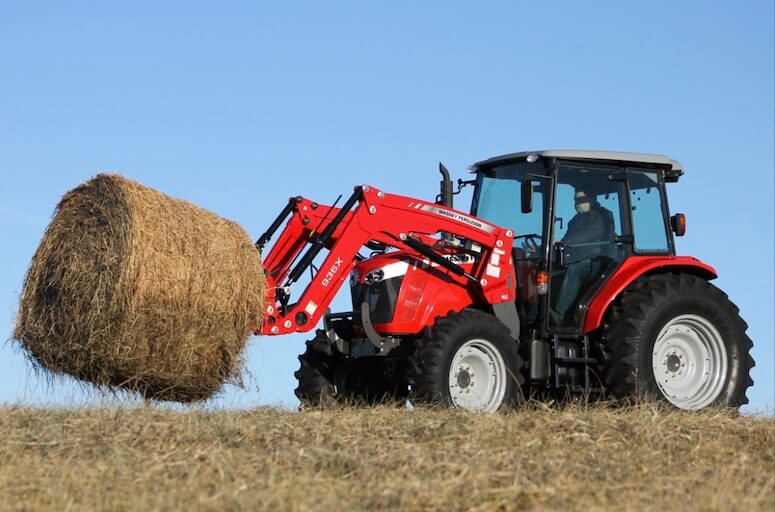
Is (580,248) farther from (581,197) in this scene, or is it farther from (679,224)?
(679,224)

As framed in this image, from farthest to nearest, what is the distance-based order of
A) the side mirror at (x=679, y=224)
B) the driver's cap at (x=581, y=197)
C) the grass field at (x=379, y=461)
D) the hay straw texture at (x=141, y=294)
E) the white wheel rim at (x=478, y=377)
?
the side mirror at (x=679, y=224)
the driver's cap at (x=581, y=197)
the white wheel rim at (x=478, y=377)
the hay straw texture at (x=141, y=294)
the grass field at (x=379, y=461)

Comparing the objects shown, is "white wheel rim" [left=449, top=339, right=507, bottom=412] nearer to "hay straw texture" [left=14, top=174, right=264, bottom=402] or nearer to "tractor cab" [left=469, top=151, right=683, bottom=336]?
"tractor cab" [left=469, top=151, right=683, bottom=336]

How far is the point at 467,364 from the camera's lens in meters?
10.2

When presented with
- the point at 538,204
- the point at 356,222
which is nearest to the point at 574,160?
the point at 538,204

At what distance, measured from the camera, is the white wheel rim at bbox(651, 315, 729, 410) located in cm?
1095

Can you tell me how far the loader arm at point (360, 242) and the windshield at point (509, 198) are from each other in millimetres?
324

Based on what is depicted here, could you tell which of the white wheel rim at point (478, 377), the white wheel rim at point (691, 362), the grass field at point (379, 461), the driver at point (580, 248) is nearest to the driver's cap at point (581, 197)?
the driver at point (580, 248)

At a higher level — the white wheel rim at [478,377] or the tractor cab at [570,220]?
the tractor cab at [570,220]

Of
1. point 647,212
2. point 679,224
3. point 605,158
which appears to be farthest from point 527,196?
point 679,224

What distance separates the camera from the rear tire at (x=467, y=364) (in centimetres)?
976

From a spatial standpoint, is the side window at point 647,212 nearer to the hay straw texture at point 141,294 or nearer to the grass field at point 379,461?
the grass field at point 379,461

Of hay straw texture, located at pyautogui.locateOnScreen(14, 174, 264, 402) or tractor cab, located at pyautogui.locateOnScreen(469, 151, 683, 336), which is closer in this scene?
hay straw texture, located at pyautogui.locateOnScreen(14, 174, 264, 402)

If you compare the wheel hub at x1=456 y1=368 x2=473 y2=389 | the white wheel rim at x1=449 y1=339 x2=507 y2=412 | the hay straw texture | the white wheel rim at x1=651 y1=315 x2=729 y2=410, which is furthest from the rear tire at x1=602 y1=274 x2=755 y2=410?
the hay straw texture

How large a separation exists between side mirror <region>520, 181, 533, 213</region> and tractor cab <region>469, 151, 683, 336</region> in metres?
0.27
